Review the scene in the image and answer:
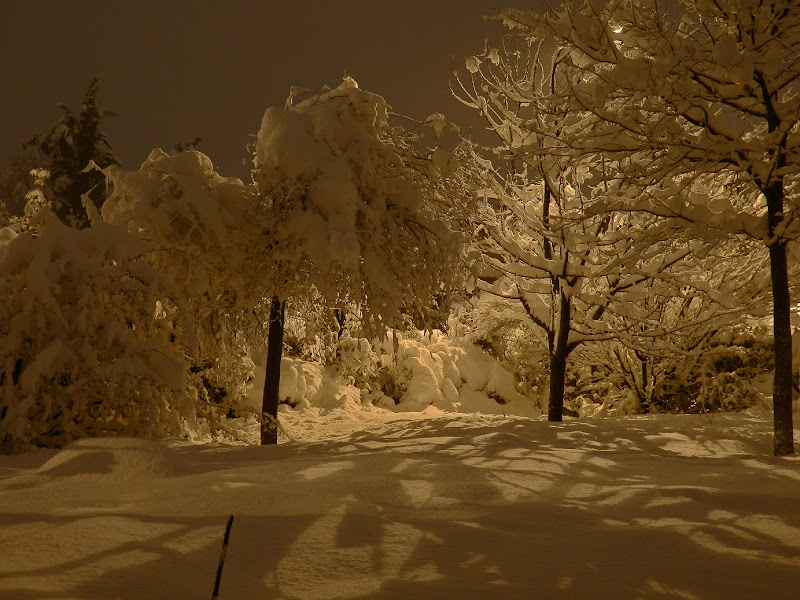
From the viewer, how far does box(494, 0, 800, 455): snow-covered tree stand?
15.7 ft

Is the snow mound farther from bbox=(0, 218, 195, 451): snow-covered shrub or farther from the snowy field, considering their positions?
bbox=(0, 218, 195, 451): snow-covered shrub

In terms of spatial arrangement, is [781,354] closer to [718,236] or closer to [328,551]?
[718,236]

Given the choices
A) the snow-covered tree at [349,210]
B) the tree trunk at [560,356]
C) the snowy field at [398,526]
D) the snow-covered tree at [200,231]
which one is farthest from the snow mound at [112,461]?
the tree trunk at [560,356]

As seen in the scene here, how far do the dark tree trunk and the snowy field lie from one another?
79 centimetres

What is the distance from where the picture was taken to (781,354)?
5.09 metres

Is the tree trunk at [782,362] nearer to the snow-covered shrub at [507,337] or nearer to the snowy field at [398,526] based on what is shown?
the snowy field at [398,526]

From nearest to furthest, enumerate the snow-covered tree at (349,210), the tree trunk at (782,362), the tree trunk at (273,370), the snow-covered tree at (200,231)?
the tree trunk at (782,362), the snow-covered tree at (349,210), the snow-covered tree at (200,231), the tree trunk at (273,370)

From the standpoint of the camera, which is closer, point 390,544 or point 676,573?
point 676,573

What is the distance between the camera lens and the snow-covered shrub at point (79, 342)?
5008 millimetres

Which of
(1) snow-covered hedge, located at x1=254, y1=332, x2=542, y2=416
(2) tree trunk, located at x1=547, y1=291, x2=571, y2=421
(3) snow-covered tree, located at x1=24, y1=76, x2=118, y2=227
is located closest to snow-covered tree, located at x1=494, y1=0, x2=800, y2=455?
(2) tree trunk, located at x1=547, y1=291, x2=571, y2=421

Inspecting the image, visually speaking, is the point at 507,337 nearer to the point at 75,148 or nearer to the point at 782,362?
the point at 782,362

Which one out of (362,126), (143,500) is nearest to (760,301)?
(362,126)

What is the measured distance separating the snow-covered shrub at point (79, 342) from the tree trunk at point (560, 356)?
4.84m

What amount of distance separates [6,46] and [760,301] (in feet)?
633
